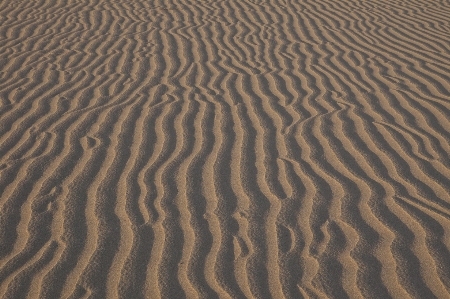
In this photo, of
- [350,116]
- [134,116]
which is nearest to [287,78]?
[350,116]

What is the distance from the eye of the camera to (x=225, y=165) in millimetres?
3980

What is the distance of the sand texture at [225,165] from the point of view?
9.53ft

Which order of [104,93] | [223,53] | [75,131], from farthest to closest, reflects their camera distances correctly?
[223,53] < [104,93] < [75,131]

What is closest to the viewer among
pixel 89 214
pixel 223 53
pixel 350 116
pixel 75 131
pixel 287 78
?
pixel 89 214

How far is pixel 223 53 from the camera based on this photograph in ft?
22.0

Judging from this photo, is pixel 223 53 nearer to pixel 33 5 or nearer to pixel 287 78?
pixel 287 78

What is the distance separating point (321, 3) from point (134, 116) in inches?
224

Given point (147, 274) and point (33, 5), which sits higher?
point (147, 274)

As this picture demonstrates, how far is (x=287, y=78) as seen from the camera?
5.80 metres

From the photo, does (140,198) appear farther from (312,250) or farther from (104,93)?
(104,93)

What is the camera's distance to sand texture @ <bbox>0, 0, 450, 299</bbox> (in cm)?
290

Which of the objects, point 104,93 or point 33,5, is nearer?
point 104,93

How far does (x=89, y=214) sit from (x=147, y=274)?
2.49 ft

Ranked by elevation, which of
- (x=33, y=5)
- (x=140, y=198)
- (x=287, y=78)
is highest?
(x=140, y=198)
